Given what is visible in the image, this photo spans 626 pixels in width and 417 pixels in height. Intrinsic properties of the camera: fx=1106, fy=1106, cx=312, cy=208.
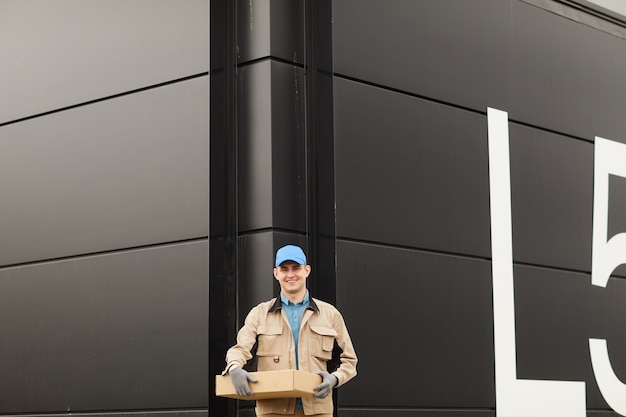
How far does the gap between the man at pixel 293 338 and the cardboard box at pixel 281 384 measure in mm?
222

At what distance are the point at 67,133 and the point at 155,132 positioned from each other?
1.07 metres

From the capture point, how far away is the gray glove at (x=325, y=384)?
22.0ft

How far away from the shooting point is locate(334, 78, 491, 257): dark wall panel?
887cm

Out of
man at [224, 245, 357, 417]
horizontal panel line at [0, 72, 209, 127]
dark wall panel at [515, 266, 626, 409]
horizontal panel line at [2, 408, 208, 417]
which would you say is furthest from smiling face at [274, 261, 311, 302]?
dark wall panel at [515, 266, 626, 409]

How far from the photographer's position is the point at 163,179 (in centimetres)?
891

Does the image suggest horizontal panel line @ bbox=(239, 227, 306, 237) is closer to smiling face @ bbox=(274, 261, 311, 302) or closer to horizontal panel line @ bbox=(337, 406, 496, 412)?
smiling face @ bbox=(274, 261, 311, 302)

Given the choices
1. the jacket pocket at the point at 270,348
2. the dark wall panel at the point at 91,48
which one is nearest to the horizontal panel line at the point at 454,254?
the jacket pocket at the point at 270,348

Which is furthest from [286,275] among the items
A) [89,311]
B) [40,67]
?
[40,67]

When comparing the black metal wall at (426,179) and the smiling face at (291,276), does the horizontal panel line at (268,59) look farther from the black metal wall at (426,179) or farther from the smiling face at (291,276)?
the smiling face at (291,276)

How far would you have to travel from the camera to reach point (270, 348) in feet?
23.2

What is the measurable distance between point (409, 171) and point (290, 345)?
2765mm

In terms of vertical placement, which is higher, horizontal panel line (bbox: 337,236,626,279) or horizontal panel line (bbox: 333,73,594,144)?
horizontal panel line (bbox: 333,73,594,144)

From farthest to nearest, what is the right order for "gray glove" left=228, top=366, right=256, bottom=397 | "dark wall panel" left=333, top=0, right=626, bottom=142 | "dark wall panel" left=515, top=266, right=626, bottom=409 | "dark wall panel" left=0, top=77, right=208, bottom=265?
"dark wall panel" left=515, top=266, right=626, bottom=409 < "dark wall panel" left=333, top=0, right=626, bottom=142 < "dark wall panel" left=0, top=77, right=208, bottom=265 < "gray glove" left=228, top=366, right=256, bottom=397

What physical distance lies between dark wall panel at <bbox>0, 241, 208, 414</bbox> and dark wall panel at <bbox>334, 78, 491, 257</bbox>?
1.36 meters
